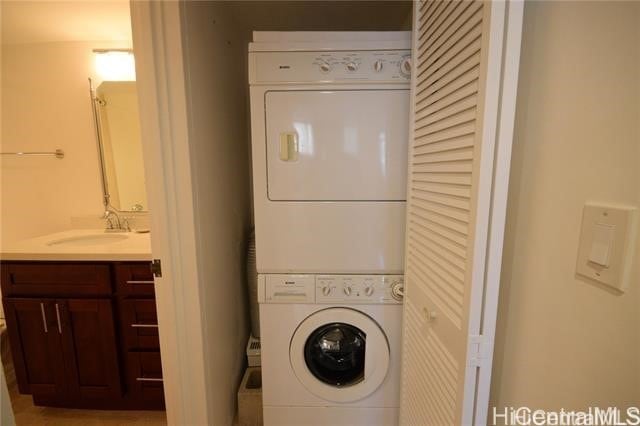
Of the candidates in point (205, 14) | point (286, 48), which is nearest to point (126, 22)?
point (205, 14)

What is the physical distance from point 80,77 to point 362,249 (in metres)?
2.18

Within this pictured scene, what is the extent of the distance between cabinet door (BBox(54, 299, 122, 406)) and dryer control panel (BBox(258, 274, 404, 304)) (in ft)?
3.06

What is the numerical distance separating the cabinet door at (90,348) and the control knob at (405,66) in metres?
1.81

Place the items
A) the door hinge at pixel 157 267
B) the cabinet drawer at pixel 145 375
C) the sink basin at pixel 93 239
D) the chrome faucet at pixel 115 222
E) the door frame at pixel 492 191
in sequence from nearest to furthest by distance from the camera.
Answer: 1. the door frame at pixel 492 191
2. the door hinge at pixel 157 267
3. the cabinet drawer at pixel 145 375
4. the sink basin at pixel 93 239
5. the chrome faucet at pixel 115 222

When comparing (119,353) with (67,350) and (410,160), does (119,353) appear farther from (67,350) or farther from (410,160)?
(410,160)

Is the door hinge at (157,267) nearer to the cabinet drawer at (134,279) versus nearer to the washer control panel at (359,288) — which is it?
the cabinet drawer at (134,279)

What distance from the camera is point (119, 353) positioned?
1.51m

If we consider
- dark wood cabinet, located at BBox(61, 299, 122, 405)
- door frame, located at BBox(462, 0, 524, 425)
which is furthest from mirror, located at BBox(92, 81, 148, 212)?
door frame, located at BBox(462, 0, 524, 425)

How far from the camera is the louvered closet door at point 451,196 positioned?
60cm

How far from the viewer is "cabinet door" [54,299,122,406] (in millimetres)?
1456

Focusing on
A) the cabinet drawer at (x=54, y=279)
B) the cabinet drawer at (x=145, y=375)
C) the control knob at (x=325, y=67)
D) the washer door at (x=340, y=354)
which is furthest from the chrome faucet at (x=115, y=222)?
the control knob at (x=325, y=67)

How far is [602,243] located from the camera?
47 cm

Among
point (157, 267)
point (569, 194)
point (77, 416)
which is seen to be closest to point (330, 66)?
point (569, 194)
